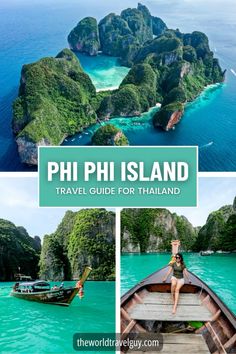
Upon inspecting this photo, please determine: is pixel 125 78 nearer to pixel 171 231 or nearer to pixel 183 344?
pixel 171 231

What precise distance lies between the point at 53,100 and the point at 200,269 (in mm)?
2041

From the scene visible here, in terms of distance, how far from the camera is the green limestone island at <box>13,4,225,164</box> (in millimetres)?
5223

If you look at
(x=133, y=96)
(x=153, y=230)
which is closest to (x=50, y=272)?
(x=153, y=230)

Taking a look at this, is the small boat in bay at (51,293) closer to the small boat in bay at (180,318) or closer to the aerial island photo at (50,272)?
the aerial island photo at (50,272)

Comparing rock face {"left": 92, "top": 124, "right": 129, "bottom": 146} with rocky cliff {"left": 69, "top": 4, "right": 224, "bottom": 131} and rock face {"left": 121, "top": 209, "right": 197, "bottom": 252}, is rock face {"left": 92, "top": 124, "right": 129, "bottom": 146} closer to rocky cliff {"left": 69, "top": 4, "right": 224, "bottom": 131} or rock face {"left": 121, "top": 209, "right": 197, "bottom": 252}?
rocky cliff {"left": 69, "top": 4, "right": 224, "bottom": 131}

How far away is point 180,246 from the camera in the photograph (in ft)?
15.9

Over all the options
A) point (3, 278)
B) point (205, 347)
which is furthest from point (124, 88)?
point (205, 347)

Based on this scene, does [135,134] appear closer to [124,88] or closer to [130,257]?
[124,88]

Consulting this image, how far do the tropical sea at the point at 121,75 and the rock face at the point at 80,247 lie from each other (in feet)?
2.17

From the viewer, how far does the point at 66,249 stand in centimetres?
504

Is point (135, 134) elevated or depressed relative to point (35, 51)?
depressed

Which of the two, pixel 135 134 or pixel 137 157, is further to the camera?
pixel 135 134

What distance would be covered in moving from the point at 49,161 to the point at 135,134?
83 centimetres

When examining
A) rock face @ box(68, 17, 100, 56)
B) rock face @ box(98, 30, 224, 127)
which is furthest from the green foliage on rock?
rock face @ box(98, 30, 224, 127)
